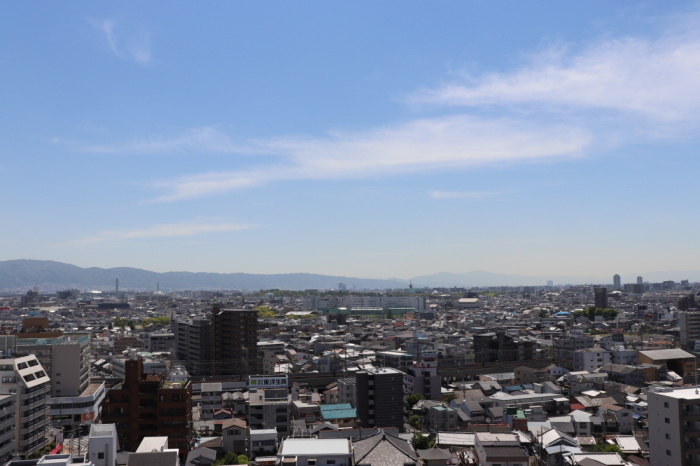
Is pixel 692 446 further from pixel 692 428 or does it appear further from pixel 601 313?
pixel 601 313

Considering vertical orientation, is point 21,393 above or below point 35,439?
above

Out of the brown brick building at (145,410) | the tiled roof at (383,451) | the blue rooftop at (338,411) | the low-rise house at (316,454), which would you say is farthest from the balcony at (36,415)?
the tiled roof at (383,451)

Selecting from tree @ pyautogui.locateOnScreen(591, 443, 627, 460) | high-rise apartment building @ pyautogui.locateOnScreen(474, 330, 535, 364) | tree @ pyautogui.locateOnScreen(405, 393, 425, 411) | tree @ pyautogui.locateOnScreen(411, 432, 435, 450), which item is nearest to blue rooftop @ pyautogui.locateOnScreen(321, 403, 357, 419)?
tree @ pyautogui.locateOnScreen(405, 393, 425, 411)

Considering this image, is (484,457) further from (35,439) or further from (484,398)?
(35,439)

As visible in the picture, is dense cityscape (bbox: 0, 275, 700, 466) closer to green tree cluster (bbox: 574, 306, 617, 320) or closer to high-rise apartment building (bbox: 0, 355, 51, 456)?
high-rise apartment building (bbox: 0, 355, 51, 456)

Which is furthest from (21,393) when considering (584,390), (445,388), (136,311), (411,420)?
(136,311)

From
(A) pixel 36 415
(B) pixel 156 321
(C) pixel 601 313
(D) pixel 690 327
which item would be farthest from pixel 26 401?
(C) pixel 601 313
